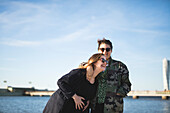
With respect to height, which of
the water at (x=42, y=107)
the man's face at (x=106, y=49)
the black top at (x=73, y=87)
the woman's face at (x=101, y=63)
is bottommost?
the water at (x=42, y=107)

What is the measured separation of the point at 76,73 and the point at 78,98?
435mm

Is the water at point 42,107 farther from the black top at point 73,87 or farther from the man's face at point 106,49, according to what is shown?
the black top at point 73,87

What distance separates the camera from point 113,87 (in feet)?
14.2

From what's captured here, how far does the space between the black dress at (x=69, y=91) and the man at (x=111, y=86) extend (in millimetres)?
500

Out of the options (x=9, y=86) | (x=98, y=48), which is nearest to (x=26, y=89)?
(x=9, y=86)

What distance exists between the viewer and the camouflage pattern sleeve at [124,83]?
13.8 feet

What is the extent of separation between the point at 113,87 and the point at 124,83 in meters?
0.24

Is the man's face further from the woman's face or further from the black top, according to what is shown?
the black top

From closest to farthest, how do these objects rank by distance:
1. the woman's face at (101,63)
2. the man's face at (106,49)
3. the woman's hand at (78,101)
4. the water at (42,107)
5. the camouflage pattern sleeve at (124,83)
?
1. the woman's hand at (78,101)
2. the woman's face at (101,63)
3. the camouflage pattern sleeve at (124,83)
4. the man's face at (106,49)
5. the water at (42,107)

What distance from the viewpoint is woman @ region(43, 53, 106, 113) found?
359 cm

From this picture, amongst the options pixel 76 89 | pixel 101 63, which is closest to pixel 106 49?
pixel 101 63

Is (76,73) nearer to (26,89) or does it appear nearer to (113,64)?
(113,64)

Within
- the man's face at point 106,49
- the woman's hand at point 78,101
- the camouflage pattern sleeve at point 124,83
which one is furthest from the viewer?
the man's face at point 106,49

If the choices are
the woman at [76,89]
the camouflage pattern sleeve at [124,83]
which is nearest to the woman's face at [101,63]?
the woman at [76,89]
